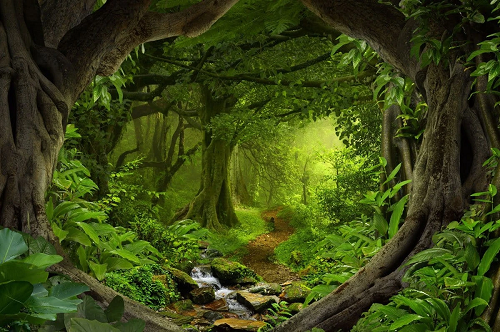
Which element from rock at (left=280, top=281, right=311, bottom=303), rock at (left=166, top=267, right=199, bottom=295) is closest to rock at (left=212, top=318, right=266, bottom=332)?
rock at (left=280, top=281, right=311, bottom=303)

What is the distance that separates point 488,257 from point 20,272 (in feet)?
6.83

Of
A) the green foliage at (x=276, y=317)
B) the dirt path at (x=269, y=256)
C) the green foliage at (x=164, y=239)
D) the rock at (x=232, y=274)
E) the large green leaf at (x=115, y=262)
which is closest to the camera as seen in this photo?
the large green leaf at (x=115, y=262)

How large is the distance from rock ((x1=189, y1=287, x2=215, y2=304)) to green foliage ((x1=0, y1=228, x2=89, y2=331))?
6.90 metres

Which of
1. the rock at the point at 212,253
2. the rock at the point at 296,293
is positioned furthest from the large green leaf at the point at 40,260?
the rock at the point at 212,253

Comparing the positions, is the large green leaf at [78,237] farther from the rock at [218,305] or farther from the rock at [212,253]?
the rock at [212,253]

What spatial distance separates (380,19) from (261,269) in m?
9.82

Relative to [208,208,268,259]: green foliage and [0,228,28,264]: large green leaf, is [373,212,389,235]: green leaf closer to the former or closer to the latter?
[0,228,28,264]: large green leaf

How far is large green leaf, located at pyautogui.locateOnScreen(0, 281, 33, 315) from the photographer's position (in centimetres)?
166

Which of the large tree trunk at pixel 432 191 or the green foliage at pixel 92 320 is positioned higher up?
the large tree trunk at pixel 432 191

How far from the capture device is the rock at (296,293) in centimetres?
833

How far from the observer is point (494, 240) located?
2.22 meters

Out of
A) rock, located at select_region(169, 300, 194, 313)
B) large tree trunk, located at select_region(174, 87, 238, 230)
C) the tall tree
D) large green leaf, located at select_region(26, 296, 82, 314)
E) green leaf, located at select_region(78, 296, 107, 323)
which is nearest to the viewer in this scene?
large green leaf, located at select_region(26, 296, 82, 314)

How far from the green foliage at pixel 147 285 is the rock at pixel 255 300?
3.99 ft

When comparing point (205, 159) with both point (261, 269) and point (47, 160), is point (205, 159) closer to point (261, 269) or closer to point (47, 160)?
point (261, 269)
